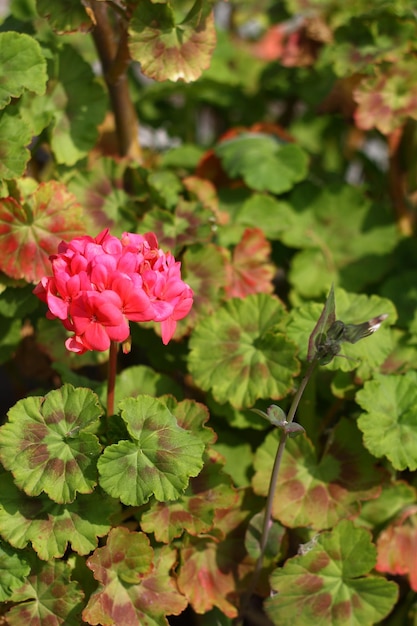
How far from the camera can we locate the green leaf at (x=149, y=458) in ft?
3.58

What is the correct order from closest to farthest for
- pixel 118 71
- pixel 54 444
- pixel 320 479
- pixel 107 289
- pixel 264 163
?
pixel 107 289
pixel 54 444
pixel 320 479
pixel 118 71
pixel 264 163

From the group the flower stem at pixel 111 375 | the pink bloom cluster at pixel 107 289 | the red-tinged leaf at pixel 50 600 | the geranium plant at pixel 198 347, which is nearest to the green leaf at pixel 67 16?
the geranium plant at pixel 198 347

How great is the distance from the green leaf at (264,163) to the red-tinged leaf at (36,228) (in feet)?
1.59

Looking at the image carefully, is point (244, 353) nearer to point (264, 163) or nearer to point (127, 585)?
point (127, 585)

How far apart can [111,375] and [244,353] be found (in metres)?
0.30

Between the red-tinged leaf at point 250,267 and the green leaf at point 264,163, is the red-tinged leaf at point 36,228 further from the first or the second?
the green leaf at point 264,163

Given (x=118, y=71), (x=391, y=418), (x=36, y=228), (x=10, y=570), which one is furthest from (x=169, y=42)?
(x=10, y=570)

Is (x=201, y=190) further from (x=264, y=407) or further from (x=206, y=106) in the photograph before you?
(x=206, y=106)

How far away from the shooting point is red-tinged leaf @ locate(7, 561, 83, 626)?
3.84ft

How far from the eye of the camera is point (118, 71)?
5.08ft

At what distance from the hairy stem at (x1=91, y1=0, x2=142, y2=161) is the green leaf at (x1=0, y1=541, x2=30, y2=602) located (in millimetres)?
929

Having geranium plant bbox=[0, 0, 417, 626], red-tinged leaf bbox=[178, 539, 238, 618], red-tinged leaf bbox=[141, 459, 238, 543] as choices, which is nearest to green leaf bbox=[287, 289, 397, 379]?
geranium plant bbox=[0, 0, 417, 626]

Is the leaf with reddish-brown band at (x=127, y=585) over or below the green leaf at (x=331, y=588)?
over

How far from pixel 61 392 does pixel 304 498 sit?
484mm
